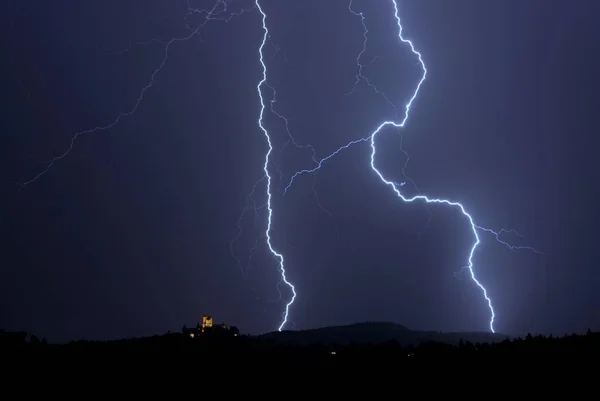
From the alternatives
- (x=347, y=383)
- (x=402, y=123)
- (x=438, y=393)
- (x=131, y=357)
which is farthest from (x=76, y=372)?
(x=402, y=123)

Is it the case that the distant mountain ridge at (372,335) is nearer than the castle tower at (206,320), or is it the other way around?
the castle tower at (206,320)

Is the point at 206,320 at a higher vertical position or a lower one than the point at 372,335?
higher

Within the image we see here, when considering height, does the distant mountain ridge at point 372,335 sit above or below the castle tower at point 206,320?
below

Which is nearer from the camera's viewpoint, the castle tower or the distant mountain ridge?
the castle tower

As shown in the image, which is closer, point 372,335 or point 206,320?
point 206,320

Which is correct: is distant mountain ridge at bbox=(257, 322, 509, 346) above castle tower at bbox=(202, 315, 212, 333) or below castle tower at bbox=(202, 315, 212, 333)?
below

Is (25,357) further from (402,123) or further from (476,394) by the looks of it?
(402,123)

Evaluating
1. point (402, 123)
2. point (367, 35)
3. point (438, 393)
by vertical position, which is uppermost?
point (367, 35)

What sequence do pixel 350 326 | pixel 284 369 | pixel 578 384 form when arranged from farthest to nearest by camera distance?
1. pixel 350 326
2. pixel 284 369
3. pixel 578 384
